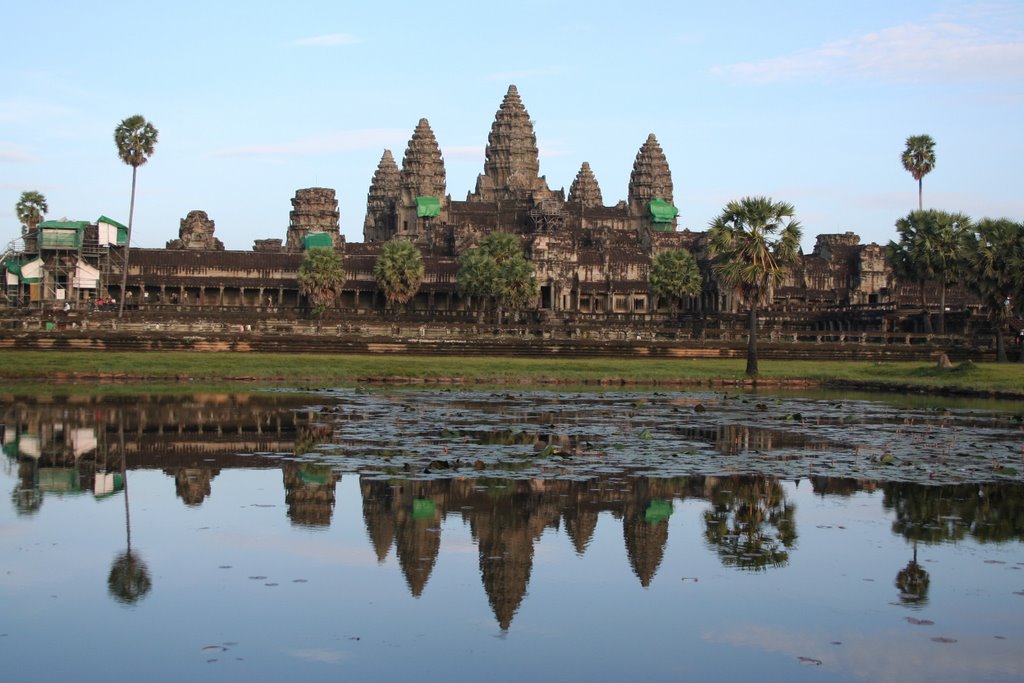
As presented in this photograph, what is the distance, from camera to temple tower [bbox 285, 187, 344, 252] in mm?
131125

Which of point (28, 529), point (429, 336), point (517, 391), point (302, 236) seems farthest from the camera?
point (302, 236)

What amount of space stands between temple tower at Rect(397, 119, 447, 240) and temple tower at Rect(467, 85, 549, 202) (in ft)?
17.3

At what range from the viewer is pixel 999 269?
62.0 m

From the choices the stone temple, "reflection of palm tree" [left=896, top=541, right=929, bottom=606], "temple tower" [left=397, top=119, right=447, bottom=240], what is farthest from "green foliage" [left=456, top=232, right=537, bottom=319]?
"reflection of palm tree" [left=896, top=541, right=929, bottom=606]

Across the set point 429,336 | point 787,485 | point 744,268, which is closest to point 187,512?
point 787,485

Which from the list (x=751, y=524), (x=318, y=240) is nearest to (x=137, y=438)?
(x=751, y=524)

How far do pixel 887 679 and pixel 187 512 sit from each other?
390 inches

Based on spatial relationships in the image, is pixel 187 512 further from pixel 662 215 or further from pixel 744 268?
pixel 662 215

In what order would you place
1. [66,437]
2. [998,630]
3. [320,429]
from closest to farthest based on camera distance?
[998,630], [66,437], [320,429]

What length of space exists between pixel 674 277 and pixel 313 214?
46.0 metres

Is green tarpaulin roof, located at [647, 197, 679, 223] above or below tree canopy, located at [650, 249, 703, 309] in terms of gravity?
above

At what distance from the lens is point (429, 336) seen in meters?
65.9

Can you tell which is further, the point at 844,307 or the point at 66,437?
the point at 844,307

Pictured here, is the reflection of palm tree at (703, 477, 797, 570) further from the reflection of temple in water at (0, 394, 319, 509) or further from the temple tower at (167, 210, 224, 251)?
the temple tower at (167, 210, 224, 251)
